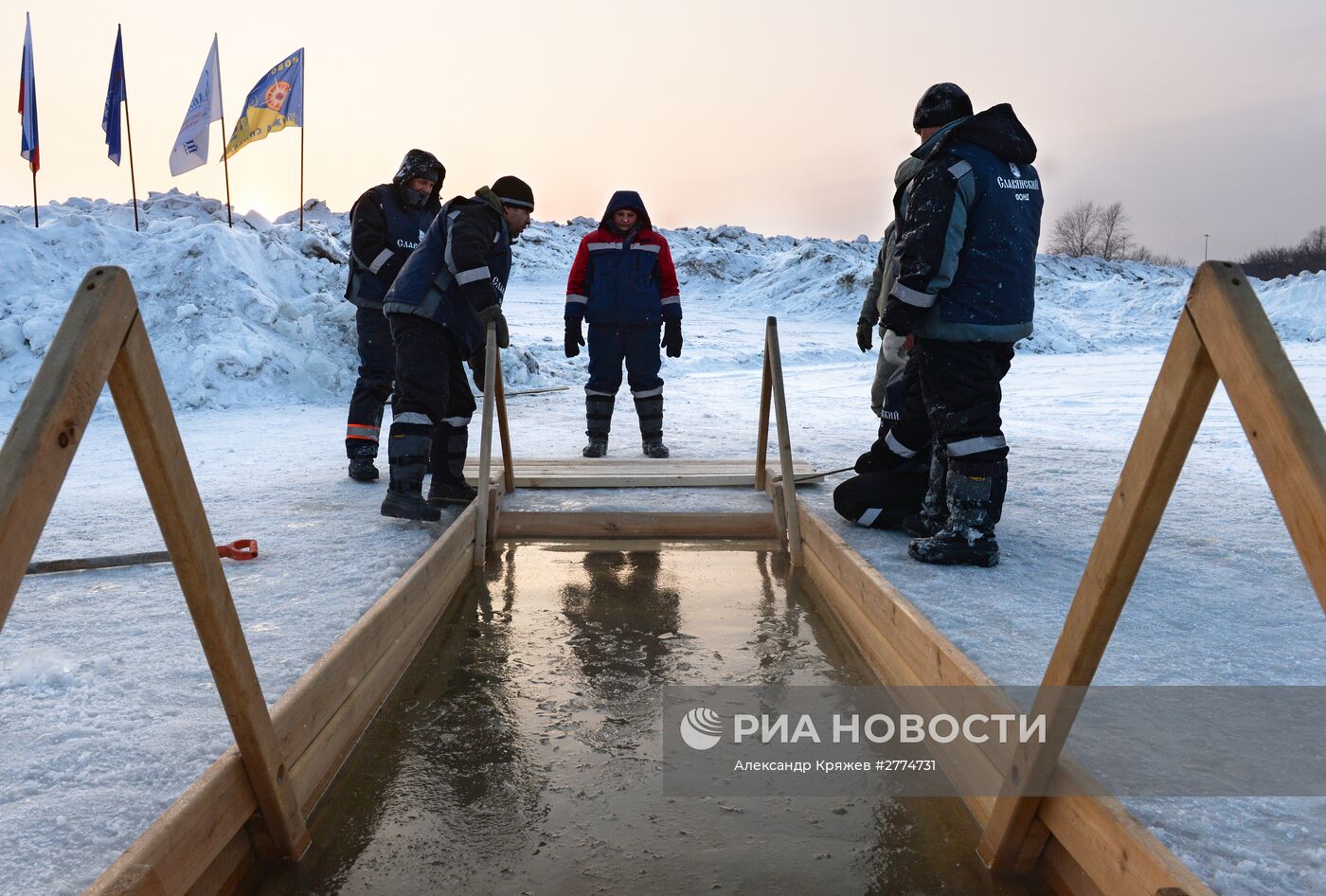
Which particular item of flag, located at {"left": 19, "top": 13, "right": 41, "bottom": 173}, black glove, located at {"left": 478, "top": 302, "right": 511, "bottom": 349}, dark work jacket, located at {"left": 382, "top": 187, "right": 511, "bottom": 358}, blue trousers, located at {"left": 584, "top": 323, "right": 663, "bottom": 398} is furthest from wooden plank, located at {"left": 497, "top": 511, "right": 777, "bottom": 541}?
Result: flag, located at {"left": 19, "top": 13, "right": 41, "bottom": 173}

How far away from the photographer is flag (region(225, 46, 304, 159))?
52.4 ft

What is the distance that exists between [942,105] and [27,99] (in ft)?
58.2

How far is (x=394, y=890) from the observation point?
6.81 ft

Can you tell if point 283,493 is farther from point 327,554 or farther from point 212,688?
point 212,688

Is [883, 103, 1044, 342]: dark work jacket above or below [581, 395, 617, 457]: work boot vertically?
above

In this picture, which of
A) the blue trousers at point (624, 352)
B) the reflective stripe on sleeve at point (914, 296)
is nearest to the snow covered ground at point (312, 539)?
the blue trousers at point (624, 352)

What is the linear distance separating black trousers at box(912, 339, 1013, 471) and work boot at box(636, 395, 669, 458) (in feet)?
11.2

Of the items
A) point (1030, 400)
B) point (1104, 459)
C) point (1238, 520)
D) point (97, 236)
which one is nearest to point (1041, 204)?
point (1238, 520)

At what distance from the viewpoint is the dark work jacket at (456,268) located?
15.9 ft

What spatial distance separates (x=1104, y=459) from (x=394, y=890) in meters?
6.05

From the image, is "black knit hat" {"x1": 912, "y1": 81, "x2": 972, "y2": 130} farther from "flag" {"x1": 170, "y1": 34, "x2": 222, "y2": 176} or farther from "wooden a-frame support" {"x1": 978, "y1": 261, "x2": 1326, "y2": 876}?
"flag" {"x1": 170, "y1": 34, "x2": 222, "y2": 176}

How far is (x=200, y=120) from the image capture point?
51.4 feet

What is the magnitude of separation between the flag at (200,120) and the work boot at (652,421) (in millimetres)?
12261

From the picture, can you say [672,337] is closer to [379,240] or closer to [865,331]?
[865,331]
